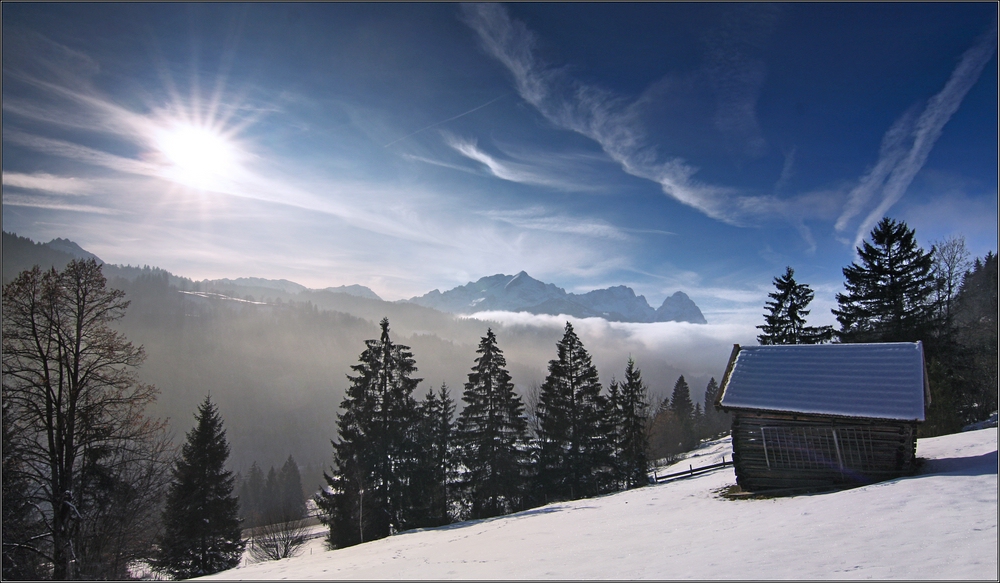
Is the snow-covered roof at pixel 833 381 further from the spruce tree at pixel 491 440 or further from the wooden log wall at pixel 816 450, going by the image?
the spruce tree at pixel 491 440

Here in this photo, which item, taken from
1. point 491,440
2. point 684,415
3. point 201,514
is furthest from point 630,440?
point 684,415

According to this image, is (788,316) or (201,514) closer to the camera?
(201,514)

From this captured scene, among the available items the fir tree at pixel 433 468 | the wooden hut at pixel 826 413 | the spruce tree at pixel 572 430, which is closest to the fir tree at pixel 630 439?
the spruce tree at pixel 572 430

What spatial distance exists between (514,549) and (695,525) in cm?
506

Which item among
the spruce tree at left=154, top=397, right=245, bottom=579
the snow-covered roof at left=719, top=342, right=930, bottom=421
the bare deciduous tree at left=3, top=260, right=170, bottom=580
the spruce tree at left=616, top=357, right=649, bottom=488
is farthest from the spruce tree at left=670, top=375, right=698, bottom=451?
the bare deciduous tree at left=3, top=260, right=170, bottom=580

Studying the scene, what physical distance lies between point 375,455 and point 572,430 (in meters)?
14.6

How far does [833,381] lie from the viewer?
16938 mm

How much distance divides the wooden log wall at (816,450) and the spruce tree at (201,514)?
2598 centimetres

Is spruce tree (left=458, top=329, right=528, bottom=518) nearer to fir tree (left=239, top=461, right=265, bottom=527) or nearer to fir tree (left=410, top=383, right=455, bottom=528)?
fir tree (left=410, top=383, right=455, bottom=528)

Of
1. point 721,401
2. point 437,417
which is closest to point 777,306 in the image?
point 721,401

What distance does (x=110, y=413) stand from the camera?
14.1 m

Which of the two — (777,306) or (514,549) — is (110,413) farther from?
(777,306)

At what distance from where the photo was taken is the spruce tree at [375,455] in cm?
2514

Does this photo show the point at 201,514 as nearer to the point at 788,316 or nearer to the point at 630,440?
the point at 630,440
